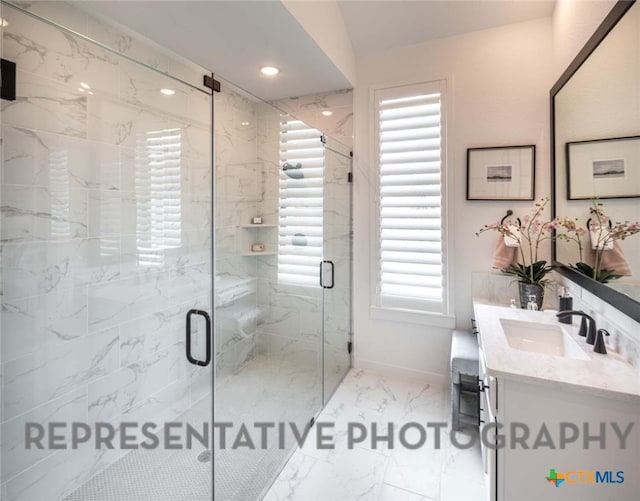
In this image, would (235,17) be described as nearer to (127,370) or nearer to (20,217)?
(20,217)

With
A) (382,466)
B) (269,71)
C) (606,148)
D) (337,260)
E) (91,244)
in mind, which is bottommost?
(382,466)

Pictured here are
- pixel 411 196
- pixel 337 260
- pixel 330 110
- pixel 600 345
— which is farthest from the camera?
pixel 330 110

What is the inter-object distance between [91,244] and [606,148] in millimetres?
2574

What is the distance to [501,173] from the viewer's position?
2.39 m

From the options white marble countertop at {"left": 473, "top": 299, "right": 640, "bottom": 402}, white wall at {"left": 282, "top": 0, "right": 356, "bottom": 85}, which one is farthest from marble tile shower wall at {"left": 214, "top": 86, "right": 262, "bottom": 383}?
white marble countertop at {"left": 473, "top": 299, "right": 640, "bottom": 402}

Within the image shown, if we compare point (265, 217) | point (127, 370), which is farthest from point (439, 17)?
point (127, 370)

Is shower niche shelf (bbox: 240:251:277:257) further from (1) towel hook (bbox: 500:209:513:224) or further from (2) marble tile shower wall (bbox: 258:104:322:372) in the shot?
(1) towel hook (bbox: 500:209:513:224)

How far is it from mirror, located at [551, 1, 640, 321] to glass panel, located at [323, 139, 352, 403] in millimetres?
1549

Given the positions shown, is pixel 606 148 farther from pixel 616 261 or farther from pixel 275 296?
pixel 275 296

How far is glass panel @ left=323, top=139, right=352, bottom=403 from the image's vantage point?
2.63 m

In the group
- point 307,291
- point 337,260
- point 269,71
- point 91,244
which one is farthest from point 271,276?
point 269,71

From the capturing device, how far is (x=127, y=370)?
1.94m

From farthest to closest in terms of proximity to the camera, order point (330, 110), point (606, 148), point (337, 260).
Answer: point (330, 110)
point (337, 260)
point (606, 148)

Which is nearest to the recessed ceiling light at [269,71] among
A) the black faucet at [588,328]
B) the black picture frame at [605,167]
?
the black picture frame at [605,167]
